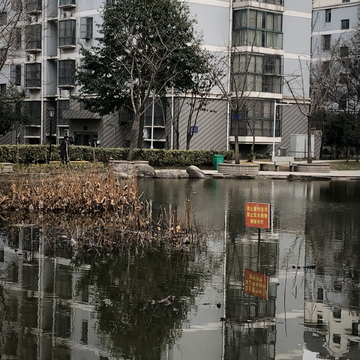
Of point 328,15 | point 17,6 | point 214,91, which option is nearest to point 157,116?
point 214,91

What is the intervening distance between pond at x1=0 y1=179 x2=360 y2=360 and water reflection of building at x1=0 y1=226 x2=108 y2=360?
0.04ft

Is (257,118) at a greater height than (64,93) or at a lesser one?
lesser

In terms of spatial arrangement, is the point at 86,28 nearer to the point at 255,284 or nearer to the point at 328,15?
the point at 328,15

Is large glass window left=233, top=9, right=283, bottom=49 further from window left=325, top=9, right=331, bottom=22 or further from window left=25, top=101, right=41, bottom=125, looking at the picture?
window left=325, top=9, right=331, bottom=22

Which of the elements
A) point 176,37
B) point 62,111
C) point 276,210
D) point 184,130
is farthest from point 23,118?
point 276,210

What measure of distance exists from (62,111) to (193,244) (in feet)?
143

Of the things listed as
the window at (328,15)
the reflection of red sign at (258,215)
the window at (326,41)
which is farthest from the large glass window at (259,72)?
the reflection of red sign at (258,215)

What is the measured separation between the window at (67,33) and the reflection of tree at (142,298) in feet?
145

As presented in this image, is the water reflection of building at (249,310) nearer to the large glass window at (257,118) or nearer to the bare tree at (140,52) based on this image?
the bare tree at (140,52)

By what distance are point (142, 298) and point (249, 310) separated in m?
1.31

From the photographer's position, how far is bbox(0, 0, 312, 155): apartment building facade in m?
47.1

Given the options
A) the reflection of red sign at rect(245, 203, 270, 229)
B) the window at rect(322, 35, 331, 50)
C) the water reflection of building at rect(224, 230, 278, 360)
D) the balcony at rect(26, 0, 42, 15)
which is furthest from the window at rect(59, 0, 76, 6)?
the reflection of red sign at rect(245, 203, 270, 229)

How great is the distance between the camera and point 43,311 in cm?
754

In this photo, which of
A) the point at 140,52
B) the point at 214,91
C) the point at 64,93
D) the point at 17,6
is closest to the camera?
the point at 17,6
